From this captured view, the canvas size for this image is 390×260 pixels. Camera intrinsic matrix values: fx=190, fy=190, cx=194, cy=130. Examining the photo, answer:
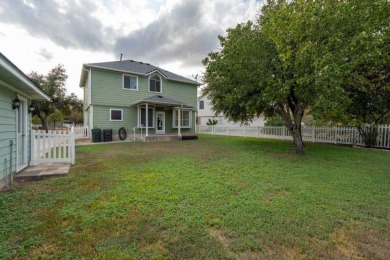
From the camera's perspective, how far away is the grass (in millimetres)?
2193

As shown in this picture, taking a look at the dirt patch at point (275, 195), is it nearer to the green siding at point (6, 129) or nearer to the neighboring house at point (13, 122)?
the neighboring house at point (13, 122)

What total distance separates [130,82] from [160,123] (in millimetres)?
4035

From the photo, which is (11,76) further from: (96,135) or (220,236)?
(96,135)

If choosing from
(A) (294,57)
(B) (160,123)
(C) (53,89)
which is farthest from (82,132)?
(A) (294,57)

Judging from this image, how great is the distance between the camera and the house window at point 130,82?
14.6 m

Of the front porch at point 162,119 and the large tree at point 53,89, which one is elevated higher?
the large tree at point 53,89

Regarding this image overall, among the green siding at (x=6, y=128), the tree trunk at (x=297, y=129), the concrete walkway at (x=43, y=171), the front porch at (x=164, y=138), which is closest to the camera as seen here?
the green siding at (x=6, y=128)

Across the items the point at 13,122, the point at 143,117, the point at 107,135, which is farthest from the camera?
the point at 143,117

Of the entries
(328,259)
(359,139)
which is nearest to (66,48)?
(328,259)

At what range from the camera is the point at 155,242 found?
2293mm

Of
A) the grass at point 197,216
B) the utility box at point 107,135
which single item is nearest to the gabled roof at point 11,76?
the grass at point 197,216

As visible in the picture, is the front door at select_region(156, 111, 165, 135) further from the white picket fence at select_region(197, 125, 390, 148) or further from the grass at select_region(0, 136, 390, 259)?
the grass at select_region(0, 136, 390, 259)

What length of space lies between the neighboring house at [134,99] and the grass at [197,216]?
Answer: 31.8 feet

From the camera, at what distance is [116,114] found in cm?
1430
